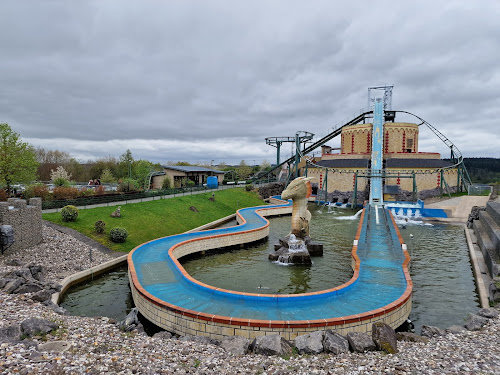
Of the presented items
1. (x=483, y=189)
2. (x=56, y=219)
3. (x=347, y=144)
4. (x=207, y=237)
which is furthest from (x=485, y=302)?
(x=347, y=144)

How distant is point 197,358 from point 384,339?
16.0 feet

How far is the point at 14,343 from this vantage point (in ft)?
24.3

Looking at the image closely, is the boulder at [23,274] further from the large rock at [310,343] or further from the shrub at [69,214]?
the large rock at [310,343]

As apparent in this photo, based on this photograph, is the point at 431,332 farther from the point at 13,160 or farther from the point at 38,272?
the point at 13,160

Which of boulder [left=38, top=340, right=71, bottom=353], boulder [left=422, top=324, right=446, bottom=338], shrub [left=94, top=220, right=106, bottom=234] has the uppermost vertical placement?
shrub [left=94, top=220, right=106, bottom=234]

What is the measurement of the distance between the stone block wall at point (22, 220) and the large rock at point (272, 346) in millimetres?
15615

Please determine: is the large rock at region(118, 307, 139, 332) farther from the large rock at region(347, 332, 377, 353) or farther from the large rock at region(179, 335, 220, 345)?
the large rock at region(347, 332, 377, 353)

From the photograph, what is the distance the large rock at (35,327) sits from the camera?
26.7ft

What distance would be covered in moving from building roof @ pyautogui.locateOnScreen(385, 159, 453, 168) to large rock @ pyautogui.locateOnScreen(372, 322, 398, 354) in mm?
48121

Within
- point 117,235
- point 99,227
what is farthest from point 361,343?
point 99,227

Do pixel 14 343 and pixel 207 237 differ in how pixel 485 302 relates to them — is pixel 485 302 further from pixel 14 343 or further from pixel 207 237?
pixel 14 343

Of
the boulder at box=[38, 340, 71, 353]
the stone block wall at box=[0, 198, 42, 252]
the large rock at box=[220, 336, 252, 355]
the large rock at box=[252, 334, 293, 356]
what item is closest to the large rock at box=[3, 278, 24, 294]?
the stone block wall at box=[0, 198, 42, 252]

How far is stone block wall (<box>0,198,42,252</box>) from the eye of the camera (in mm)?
16491

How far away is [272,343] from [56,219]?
21236mm
